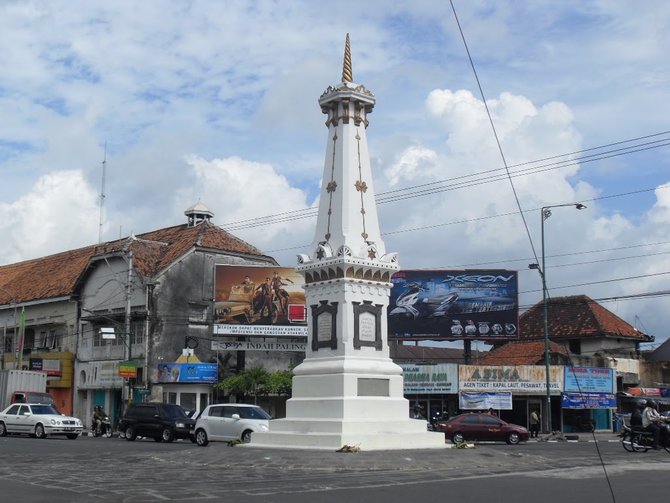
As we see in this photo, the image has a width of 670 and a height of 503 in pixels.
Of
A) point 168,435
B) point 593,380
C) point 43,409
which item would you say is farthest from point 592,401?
point 43,409

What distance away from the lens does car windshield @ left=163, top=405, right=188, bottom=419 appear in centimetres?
3357

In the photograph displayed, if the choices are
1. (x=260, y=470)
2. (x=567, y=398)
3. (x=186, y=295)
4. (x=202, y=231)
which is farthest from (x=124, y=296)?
(x=260, y=470)

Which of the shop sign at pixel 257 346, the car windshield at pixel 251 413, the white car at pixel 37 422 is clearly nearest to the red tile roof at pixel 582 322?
the shop sign at pixel 257 346

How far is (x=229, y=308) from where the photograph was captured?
51062 mm

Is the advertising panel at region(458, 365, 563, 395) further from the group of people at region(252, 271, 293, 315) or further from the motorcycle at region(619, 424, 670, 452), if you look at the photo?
the motorcycle at region(619, 424, 670, 452)

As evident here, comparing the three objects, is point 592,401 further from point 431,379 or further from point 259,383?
point 259,383

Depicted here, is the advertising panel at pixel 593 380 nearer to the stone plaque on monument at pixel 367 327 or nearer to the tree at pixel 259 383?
the tree at pixel 259 383

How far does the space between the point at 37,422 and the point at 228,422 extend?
10.2 meters

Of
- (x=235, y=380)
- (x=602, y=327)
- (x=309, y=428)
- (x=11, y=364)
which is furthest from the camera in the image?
(x=11, y=364)

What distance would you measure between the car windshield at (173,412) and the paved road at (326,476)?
11.7m

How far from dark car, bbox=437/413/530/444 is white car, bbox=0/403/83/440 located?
47.9 ft

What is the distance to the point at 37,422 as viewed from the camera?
114 feet

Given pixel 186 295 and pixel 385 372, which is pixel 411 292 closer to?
pixel 186 295

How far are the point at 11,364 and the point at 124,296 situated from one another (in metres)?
12.7
